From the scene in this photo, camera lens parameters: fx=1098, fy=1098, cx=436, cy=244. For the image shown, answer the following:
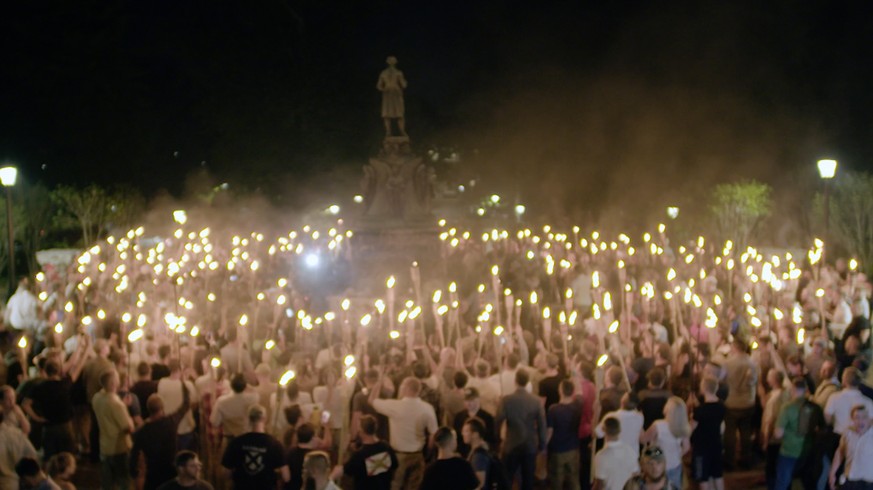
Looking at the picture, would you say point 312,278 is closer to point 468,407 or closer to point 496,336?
point 496,336

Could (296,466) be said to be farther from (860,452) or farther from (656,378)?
(860,452)

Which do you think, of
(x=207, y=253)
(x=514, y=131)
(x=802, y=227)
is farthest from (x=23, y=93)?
(x=802, y=227)

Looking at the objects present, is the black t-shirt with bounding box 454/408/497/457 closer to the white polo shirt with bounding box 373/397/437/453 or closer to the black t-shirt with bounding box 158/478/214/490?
the white polo shirt with bounding box 373/397/437/453

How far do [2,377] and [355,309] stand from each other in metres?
7.61

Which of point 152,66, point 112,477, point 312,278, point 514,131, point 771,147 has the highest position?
point 152,66

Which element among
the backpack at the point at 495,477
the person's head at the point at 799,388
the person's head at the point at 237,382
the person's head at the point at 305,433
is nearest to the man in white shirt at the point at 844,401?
the person's head at the point at 799,388

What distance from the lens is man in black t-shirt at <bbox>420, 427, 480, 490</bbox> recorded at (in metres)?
7.55

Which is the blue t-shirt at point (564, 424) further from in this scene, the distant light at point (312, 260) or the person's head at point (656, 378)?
the distant light at point (312, 260)

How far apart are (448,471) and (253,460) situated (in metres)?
1.61

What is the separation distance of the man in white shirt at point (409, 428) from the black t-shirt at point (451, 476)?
5.61ft

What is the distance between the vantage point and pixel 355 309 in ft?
61.1

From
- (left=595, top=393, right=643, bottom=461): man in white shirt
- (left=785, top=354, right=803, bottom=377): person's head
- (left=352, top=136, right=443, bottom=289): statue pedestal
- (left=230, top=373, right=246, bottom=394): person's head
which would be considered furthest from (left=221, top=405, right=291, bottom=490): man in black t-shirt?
(left=352, top=136, right=443, bottom=289): statue pedestal

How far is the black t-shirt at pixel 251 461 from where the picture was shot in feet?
27.1

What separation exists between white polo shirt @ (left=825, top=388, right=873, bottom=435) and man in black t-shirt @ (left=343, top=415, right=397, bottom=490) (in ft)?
13.7
